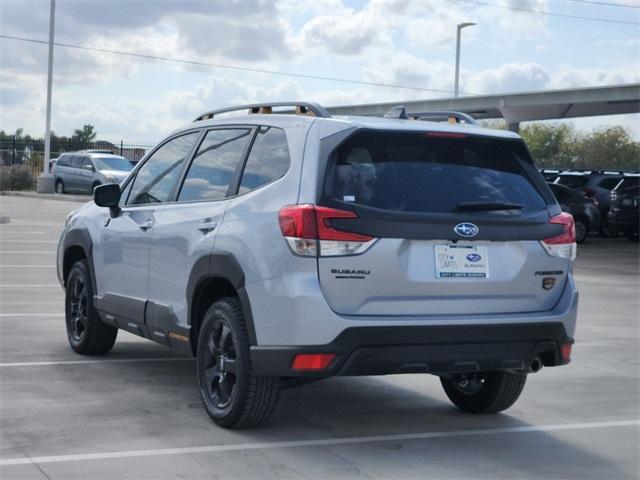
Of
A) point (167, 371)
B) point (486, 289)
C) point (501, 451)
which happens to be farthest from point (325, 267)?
point (167, 371)

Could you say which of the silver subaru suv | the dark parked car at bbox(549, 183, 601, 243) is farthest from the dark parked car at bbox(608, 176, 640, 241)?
the silver subaru suv

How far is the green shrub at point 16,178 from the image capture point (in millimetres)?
47875

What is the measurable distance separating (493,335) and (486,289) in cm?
25

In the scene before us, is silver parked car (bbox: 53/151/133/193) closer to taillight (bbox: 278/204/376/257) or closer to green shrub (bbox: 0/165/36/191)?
green shrub (bbox: 0/165/36/191)

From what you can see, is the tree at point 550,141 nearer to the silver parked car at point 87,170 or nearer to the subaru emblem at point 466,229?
the silver parked car at point 87,170

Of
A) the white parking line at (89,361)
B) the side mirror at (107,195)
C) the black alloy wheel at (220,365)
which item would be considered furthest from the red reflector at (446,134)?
the white parking line at (89,361)

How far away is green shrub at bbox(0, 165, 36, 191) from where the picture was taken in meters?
47.9

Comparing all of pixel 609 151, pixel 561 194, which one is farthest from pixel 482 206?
pixel 609 151

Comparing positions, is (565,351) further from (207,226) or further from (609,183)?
(609,183)

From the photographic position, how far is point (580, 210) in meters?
27.5

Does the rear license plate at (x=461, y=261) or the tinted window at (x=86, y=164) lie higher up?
the rear license plate at (x=461, y=261)

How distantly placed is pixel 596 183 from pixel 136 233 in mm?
24081

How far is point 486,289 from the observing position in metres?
6.20

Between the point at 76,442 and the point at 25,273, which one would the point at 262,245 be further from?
the point at 25,273
